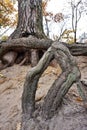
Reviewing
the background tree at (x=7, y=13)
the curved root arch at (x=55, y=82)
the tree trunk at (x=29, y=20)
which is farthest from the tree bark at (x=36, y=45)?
the background tree at (x=7, y=13)

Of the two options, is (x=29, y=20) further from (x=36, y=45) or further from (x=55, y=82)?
(x=55, y=82)

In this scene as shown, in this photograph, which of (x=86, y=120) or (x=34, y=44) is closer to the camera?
(x=86, y=120)

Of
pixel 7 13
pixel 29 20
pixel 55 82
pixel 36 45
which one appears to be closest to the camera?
pixel 55 82

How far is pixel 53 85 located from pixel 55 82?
5 centimetres

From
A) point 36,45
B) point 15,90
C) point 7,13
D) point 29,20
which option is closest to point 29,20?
point 29,20

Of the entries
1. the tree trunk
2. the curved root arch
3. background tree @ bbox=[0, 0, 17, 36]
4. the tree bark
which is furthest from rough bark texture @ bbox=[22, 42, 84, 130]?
background tree @ bbox=[0, 0, 17, 36]

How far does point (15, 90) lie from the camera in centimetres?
498

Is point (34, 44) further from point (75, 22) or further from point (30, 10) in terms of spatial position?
point (75, 22)

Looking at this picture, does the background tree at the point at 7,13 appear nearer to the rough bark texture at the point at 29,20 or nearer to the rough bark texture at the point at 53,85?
the rough bark texture at the point at 29,20

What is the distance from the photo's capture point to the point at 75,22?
16109 millimetres

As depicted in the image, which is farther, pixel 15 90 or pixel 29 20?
pixel 29 20

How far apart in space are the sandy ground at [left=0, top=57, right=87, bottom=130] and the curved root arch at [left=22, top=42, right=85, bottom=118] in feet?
1.32

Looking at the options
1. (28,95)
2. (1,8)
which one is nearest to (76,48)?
(28,95)

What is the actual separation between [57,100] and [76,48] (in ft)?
6.14
